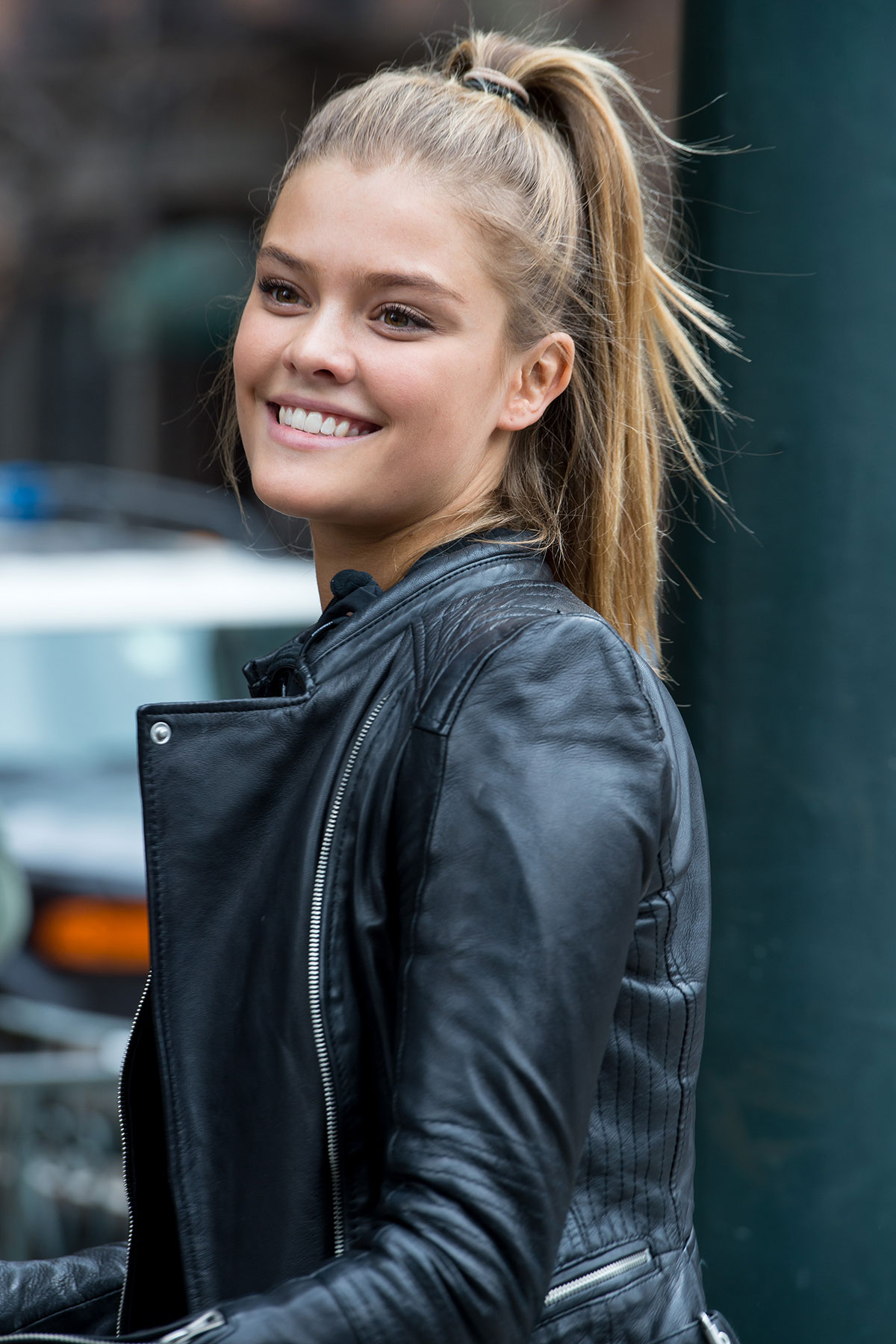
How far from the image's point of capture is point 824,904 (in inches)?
Answer: 82.4

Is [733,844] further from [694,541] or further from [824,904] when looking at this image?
[694,541]

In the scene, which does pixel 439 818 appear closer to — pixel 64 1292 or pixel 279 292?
pixel 279 292

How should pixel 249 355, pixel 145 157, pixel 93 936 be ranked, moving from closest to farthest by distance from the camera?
pixel 249 355 < pixel 93 936 < pixel 145 157

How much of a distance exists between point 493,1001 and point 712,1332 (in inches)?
19.7

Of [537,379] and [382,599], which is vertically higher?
[537,379]

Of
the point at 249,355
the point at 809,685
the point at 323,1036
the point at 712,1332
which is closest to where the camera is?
the point at 323,1036

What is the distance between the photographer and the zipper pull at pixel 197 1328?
4.18 ft

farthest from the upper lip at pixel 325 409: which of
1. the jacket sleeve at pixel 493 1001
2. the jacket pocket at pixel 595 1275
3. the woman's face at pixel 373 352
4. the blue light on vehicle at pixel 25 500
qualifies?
the blue light on vehicle at pixel 25 500

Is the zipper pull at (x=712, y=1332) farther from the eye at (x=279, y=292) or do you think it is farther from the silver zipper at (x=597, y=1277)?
the eye at (x=279, y=292)

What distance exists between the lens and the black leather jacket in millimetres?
1280

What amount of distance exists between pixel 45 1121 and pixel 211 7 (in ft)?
38.9

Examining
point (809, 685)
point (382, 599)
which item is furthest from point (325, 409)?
point (809, 685)

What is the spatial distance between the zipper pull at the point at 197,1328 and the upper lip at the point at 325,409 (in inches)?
34.2

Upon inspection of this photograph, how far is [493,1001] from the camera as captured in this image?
129 cm
